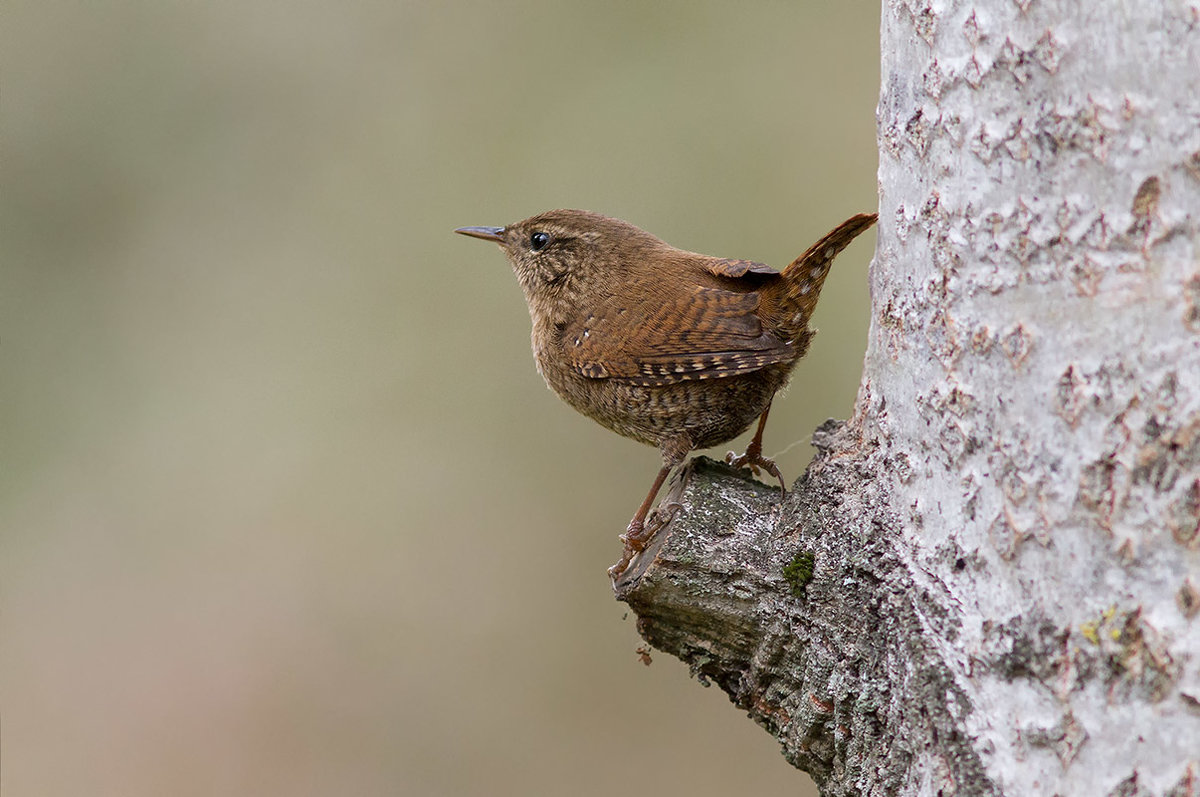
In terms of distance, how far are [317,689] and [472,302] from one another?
6.48ft

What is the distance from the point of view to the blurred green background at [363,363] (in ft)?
17.1

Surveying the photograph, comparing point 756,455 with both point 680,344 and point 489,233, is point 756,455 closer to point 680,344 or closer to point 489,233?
point 680,344

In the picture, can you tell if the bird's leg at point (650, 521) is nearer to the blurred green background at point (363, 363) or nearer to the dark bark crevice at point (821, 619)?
the dark bark crevice at point (821, 619)

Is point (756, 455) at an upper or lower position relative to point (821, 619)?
upper

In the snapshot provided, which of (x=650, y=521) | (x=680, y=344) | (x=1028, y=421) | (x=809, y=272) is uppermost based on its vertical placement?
(x=809, y=272)

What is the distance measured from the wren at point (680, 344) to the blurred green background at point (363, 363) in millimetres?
1909

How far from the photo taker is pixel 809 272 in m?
2.82

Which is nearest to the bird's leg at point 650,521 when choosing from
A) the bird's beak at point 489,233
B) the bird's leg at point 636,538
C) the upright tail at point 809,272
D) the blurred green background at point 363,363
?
the bird's leg at point 636,538

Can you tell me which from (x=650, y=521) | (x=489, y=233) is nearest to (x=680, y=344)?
(x=650, y=521)

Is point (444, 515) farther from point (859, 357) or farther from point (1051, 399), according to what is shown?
point (1051, 399)

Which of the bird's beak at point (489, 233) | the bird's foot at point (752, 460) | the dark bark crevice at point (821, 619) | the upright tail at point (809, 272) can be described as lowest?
the dark bark crevice at point (821, 619)

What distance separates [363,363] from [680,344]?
10.2ft

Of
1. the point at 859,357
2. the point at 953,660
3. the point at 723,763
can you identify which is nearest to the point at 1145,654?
the point at 953,660

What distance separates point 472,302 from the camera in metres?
5.55
